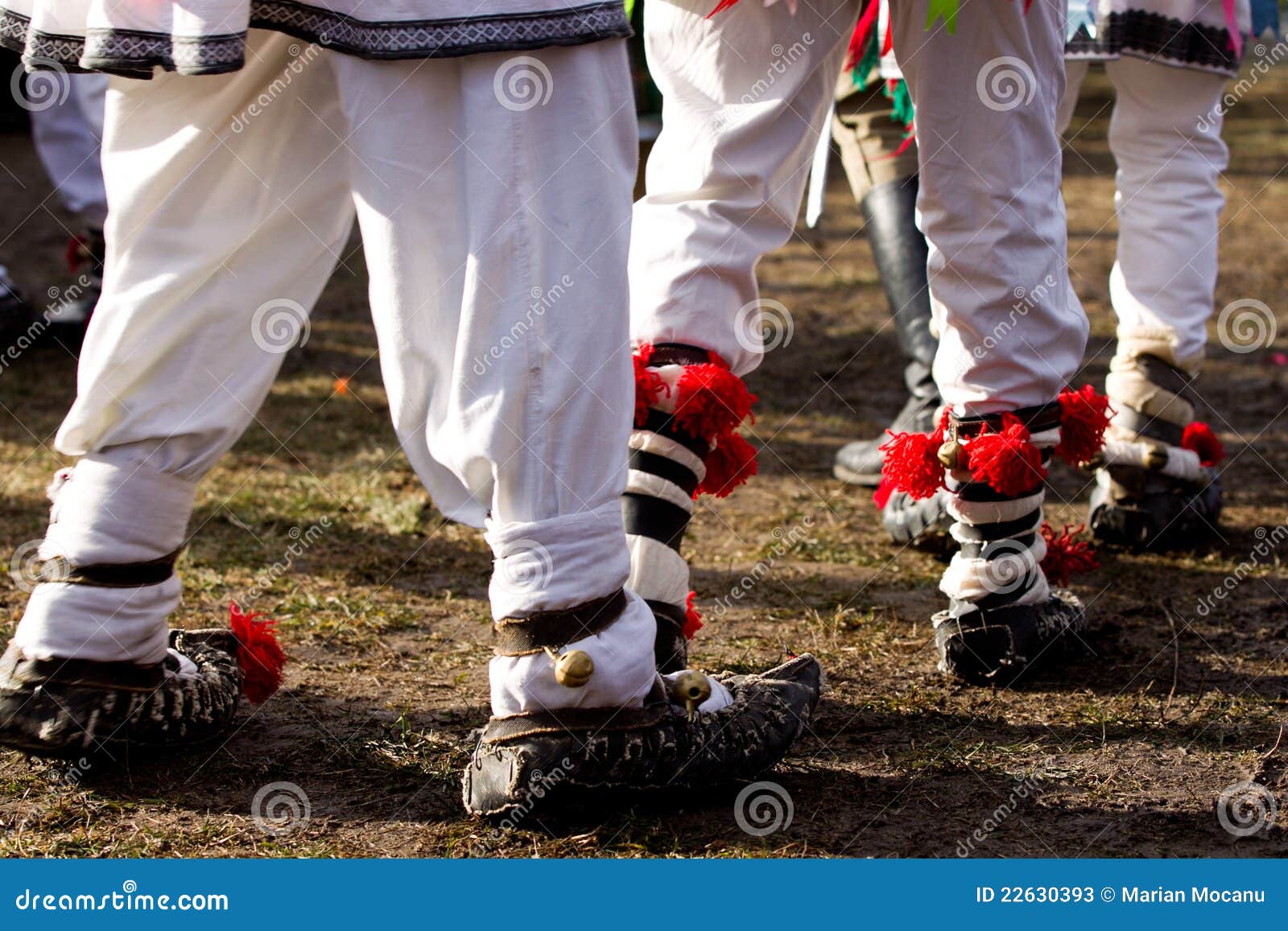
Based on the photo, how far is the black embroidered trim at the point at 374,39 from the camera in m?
1.46

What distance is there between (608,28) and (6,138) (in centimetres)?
772

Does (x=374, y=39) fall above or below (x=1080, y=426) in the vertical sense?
above

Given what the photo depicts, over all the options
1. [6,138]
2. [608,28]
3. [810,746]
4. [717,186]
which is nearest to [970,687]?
[810,746]

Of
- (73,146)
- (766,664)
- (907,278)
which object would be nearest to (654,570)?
(766,664)

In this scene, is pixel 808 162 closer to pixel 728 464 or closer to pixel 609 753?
pixel 728 464

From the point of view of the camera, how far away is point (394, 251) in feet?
5.12

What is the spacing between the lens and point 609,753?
165 centimetres

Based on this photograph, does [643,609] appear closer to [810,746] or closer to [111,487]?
[810,746]

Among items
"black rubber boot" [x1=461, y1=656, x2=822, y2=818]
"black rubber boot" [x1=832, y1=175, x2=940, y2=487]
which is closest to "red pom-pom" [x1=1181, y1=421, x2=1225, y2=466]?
"black rubber boot" [x1=832, y1=175, x2=940, y2=487]

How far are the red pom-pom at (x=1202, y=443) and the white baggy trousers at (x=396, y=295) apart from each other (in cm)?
167

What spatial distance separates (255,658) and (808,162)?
42.9 inches

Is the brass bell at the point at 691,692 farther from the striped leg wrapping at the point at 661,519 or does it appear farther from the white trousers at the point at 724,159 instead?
the white trousers at the point at 724,159

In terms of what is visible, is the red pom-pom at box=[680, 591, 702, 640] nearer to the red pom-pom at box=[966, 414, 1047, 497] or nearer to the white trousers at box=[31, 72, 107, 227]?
the red pom-pom at box=[966, 414, 1047, 497]

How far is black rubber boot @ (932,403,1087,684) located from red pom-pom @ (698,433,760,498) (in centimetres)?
34
